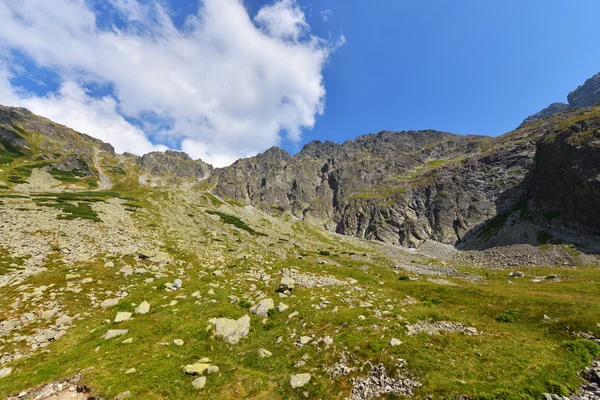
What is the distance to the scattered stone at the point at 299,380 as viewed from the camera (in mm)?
12516

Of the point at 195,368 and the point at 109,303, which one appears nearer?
the point at 195,368

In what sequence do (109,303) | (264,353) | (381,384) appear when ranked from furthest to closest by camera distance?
(109,303), (264,353), (381,384)

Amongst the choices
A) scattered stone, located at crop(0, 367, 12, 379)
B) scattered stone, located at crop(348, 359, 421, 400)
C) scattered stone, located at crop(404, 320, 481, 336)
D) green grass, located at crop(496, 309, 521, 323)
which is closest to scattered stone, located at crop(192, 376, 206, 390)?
scattered stone, located at crop(348, 359, 421, 400)

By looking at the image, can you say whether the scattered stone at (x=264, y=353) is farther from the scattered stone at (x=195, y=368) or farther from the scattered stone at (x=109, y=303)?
the scattered stone at (x=109, y=303)

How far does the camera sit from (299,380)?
12.8m

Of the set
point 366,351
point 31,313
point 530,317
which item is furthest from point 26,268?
point 530,317

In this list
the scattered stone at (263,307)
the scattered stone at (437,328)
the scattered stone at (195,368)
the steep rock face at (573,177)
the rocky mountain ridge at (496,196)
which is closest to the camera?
the scattered stone at (195,368)

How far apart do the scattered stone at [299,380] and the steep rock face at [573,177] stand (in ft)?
357

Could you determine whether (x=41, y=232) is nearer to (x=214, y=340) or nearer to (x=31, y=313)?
(x=31, y=313)

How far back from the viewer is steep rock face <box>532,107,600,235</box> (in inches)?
3120

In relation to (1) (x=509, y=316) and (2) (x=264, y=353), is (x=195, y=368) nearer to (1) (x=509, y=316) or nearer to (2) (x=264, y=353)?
(2) (x=264, y=353)

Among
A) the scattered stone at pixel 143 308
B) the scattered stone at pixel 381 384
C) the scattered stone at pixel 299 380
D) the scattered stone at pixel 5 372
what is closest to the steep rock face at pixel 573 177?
the scattered stone at pixel 381 384

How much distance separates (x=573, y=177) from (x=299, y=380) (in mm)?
121250

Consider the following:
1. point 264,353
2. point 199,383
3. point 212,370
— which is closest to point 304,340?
point 264,353
